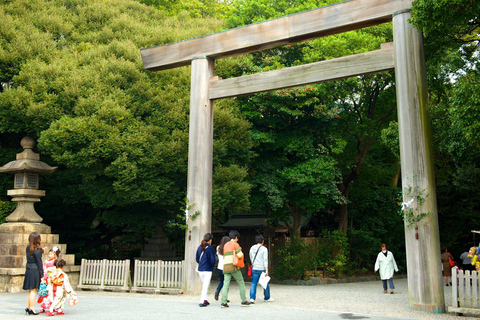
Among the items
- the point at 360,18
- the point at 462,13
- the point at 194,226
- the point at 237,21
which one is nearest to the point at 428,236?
the point at 462,13

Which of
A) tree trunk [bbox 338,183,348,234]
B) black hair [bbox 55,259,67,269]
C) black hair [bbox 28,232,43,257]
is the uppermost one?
tree trunk [bbox 338,183,348,234]

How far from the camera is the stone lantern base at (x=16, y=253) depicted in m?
13.4

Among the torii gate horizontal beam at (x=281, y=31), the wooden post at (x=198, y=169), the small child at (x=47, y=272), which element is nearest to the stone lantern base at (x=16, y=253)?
the wooden post at (x=198, y=169)

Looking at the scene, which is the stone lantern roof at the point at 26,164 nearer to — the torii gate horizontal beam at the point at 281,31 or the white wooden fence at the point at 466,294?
the torii gate horizontal beam at the point at 281,31

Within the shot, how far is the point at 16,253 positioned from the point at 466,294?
40.4ft

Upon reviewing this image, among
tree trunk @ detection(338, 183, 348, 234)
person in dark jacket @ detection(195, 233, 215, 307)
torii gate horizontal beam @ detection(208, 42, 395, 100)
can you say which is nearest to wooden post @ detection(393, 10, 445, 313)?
torii gate horizontal beam @ detection(208, 42, 395, 100)

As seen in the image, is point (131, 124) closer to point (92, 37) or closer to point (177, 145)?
point (177, 145)

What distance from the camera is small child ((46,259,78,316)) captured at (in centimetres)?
870

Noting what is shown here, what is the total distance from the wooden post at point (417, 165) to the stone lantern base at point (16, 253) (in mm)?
10379

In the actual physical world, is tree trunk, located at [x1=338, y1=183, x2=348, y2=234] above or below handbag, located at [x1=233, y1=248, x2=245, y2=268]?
above

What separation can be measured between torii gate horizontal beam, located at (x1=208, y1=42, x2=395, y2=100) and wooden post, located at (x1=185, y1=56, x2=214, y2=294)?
0.35 m

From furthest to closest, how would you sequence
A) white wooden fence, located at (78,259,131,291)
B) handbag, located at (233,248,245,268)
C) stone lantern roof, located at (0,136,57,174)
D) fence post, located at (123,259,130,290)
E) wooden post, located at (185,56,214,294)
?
stone lantern roof, located at (0,136,57,174) → white wooden fence, located at (78,259,131,291) → fence post, located at (123,259,130,290) → wooden post, located at (185,56,214,294) → handbag, located at (233,248,245,268)

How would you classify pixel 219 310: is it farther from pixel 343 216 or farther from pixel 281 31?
pixel 343 216

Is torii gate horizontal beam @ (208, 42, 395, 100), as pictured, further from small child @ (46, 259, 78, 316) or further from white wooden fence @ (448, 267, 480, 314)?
small child @ (46, 259, 78, 316)
